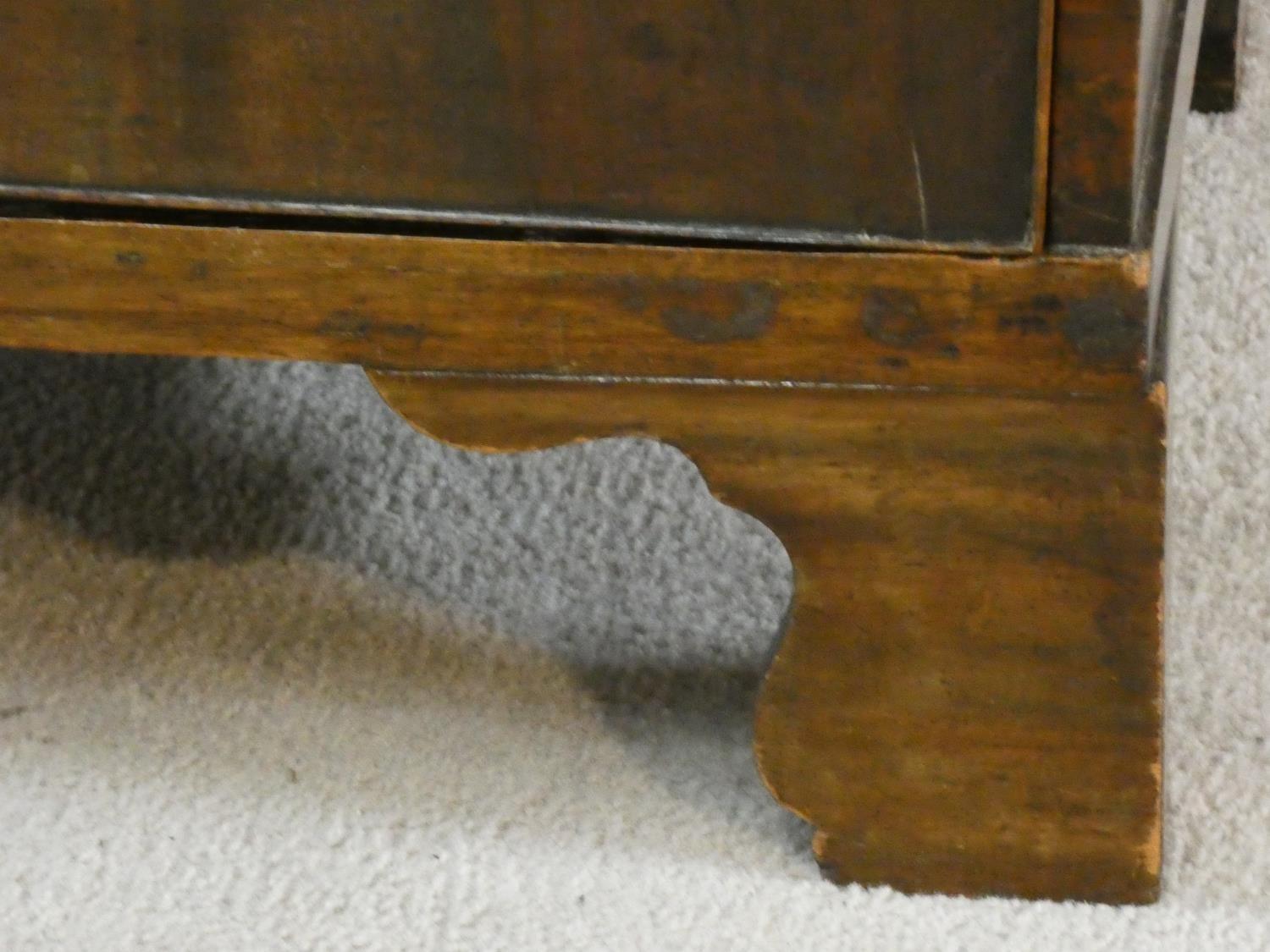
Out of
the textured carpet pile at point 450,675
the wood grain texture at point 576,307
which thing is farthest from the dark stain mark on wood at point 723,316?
the textured carpet pile at point 450,675

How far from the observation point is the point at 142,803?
2.52 feet

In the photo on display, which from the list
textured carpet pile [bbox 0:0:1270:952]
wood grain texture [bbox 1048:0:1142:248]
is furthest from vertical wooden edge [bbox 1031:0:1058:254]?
textured carpet pile [bbox 0:0:1270:952]

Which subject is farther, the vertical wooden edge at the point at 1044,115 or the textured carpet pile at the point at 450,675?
the textured carpet pile at the point at 450,675

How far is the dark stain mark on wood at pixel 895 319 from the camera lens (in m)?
0.62

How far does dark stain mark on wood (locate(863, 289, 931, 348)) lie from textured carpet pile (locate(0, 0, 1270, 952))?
0.20m

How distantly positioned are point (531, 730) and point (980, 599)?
228 mm

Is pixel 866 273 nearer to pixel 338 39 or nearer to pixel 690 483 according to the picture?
pixel 338 39

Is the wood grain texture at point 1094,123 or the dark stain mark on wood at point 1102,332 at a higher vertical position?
the wood grain texture at point 1094,123

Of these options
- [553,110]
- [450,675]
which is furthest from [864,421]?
[450,675]

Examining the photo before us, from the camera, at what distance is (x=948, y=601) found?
2.18 feet

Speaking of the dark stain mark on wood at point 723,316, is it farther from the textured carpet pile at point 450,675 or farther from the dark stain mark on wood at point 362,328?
the textured carpet pile at point 450,675

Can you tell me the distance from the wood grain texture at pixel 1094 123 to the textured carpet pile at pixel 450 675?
24 cm

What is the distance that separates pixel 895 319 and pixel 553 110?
0.40ft

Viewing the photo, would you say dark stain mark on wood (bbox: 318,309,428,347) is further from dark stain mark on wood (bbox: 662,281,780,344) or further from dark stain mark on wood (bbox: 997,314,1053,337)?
dark stain mark on wood (bbox: 997,314,1053,337)
